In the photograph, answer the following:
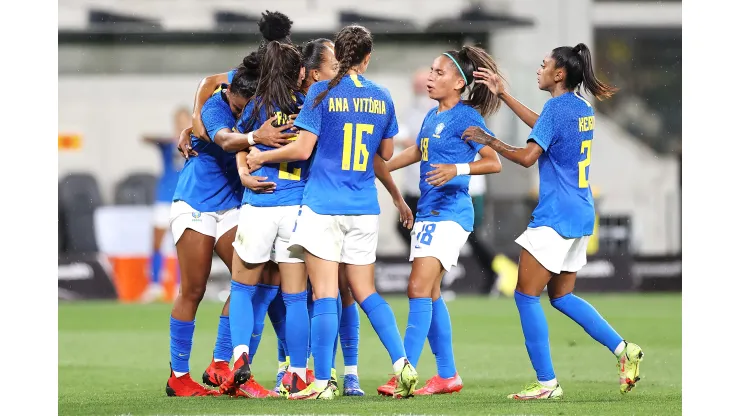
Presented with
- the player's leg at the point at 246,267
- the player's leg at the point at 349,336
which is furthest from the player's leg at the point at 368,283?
the player's leg at the point at 246,267

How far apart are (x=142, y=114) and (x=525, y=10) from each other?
6.46 meters

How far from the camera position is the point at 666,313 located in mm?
13117

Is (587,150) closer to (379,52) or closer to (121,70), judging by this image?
(379,52)

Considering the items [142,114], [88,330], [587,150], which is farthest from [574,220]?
[142,114]

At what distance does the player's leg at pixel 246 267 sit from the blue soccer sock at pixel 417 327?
89 centimetres

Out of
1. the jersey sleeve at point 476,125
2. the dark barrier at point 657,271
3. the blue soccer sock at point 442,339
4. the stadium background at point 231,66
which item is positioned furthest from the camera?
the stadium background at point 231,66

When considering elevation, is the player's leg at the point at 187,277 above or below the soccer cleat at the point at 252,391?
above

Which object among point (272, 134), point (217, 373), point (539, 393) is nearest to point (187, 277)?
point (217, 373)

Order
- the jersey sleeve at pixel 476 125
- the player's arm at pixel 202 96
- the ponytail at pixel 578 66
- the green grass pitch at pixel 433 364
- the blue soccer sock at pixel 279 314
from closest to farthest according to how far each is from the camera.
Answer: the green grass pitch at pixel 433 364 < the ponytail at pixel 578 66 < the jersey sleeve at pixel 476 125 < the player's arm at pixel 202 96 < the blue soccer sock at pixel 279 314

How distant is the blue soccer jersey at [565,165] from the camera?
669 centimetres

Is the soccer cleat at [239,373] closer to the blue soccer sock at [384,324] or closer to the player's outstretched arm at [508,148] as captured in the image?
the blue soccer sock at [384,324]

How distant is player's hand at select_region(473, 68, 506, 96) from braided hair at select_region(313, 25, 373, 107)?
0.71m

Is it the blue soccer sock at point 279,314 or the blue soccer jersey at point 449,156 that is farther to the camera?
the blue soccer sock at point 279,314
